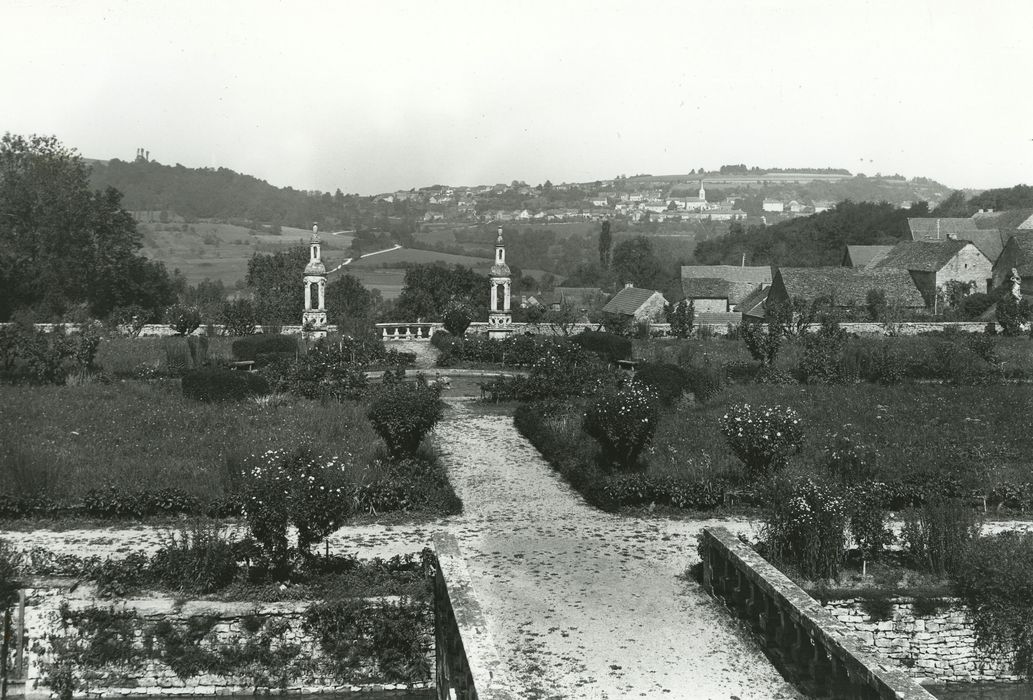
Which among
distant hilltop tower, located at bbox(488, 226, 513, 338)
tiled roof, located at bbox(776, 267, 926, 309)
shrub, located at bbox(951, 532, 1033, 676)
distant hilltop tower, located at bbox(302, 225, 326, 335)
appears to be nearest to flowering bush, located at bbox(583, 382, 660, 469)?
shrub, located at bbox(951, 532, 1033, 676)

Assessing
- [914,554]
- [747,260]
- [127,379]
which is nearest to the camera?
[914,554]

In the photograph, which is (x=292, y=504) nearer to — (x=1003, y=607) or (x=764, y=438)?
(x=764, y=438)

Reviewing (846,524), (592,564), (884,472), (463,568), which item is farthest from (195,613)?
(884,472)

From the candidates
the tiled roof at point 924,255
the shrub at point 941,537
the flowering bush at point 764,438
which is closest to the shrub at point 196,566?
the flowering bush at point 764,438

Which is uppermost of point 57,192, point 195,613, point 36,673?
point 57,192

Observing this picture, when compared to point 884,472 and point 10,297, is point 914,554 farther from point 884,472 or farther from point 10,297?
point 10,297

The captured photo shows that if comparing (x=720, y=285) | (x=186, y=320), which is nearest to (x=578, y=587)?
(x=186, y=320)

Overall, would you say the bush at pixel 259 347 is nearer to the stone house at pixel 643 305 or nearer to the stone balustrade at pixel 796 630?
the stone balustrade at pixel 796 630
